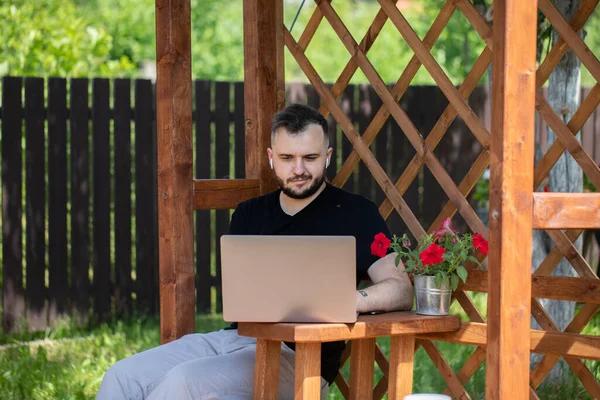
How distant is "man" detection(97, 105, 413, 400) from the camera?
259cm

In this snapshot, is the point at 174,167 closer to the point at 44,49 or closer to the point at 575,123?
the point at 575,123

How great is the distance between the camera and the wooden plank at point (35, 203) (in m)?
5.38

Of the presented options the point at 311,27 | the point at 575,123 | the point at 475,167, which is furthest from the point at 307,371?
the point at 311,27

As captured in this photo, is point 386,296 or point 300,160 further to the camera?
point 300,160

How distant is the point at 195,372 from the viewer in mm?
2557

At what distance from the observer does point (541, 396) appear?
3.96 meters

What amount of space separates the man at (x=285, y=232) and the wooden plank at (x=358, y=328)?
3.9 inches

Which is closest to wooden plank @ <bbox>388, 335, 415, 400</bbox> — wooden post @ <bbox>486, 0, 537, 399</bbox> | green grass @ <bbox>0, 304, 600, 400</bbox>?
wooden post @ <bbox>486, 0, 537, 399</bbox>

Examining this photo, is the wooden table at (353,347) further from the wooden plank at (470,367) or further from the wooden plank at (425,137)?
the wooden plank at (425,137)

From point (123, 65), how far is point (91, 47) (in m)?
0.29

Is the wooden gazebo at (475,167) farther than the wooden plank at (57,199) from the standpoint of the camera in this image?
No

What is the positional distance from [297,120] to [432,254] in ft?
1.86

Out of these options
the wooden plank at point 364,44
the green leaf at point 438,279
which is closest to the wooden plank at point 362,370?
the green leaf at point 438,279

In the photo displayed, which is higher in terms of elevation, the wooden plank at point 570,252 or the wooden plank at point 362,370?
the wooden plank at point 570,252
